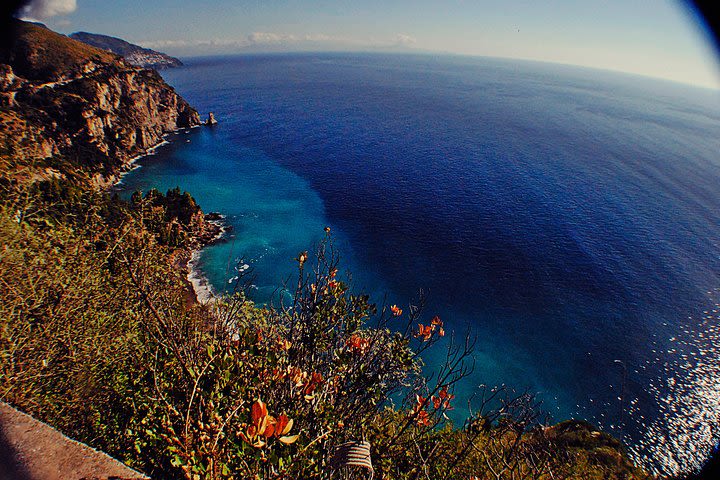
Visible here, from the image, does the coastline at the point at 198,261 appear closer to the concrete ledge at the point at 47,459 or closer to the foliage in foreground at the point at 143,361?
the foliage in foreground at the point at 143,361

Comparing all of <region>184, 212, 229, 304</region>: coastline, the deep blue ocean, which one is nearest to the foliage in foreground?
the deep blue ocean

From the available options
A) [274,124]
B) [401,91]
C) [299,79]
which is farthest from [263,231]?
[299,79]

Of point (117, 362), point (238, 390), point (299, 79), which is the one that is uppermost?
point (299, 79)

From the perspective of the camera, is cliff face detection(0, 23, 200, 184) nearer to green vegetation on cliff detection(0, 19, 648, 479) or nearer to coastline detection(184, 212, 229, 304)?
coastline detection(184, 212, 229, 304)

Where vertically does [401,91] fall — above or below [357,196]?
above

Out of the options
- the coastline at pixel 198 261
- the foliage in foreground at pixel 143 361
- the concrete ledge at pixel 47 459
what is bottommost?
the coastline at pixel 198 261

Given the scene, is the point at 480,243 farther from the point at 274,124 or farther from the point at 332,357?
the point at 274,124

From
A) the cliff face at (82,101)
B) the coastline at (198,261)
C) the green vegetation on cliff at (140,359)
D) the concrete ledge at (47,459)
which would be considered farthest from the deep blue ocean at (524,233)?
the cliff face at (82,101)
